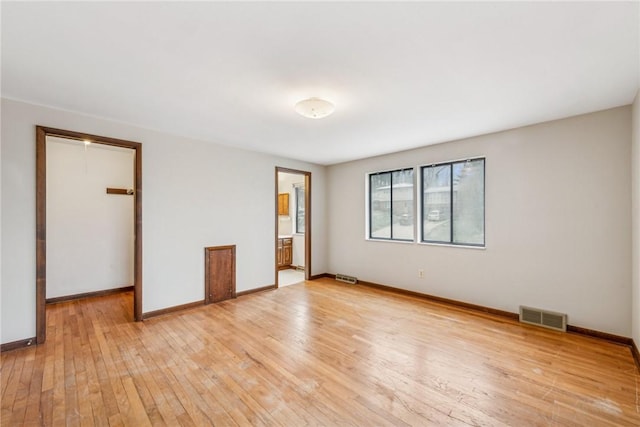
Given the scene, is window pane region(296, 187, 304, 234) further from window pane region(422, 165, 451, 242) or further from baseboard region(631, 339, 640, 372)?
baseboard region(631, 339, 640, 372)

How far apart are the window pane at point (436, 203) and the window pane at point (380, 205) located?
0.72 metres

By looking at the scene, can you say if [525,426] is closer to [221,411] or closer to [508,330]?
[508,330]

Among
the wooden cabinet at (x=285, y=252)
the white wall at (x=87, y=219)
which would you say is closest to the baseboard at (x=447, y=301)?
the wooden cabinet at (x=285, y=252)

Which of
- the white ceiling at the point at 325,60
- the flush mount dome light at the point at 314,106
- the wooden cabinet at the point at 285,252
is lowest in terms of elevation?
the wooden cabinet at the point at 285,252

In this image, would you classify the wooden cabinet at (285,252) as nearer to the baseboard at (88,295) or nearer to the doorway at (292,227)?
the doorway at (292,227)

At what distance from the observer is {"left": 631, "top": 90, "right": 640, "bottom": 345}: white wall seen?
2531 millimetres

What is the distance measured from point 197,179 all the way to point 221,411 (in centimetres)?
314

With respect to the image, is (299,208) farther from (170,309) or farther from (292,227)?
(170,309)

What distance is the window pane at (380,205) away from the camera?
516 cm

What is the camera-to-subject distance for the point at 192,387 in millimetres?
2146

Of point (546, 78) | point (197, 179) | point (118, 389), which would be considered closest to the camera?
point (118, 389)

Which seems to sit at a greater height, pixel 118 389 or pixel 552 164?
pixel 552 164

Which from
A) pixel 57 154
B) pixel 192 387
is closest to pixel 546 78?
pixel 192 387

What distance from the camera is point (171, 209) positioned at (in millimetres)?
3838
